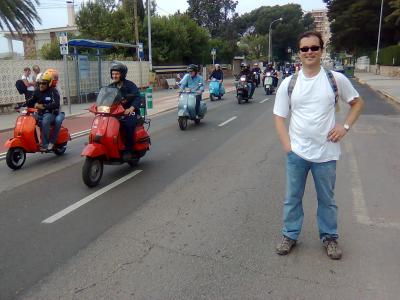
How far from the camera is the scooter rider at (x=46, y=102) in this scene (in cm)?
876

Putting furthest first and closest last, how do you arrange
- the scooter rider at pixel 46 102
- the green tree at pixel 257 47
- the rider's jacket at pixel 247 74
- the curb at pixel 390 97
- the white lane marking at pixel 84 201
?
the green tree at pixel 257 47 → the rider's jacket at pixel 247 74 → the curb at pixel 390 97 → the scooter rider at pixel 46 102 → the white lane marking at pixel 84 201

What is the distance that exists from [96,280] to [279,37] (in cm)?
10740

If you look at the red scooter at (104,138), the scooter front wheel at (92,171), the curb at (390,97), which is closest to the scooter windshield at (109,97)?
the red scooter at (104,138)

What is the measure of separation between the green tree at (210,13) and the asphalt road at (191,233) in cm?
→ 7486

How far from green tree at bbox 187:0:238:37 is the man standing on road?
257ft

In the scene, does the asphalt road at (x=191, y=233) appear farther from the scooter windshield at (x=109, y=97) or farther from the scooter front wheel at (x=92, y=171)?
the scooter windshield at (x=109, y=97)

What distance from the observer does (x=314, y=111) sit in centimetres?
406

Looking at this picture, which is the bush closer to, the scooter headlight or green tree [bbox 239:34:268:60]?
green tree [bbox 239:34:268:60]

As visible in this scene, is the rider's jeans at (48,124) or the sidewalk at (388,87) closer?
the rider's jeans at (48,124)

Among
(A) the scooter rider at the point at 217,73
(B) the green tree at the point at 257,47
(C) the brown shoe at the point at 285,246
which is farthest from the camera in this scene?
(B) the green tree at the point at 257,47

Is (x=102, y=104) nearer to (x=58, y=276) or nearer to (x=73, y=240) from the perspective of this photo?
(x=73, y=240)

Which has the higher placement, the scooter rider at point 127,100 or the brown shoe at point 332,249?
the scooter rider at point 127,100

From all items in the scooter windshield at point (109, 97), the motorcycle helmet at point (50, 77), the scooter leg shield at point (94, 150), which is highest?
the motorcycle helmet at point (50, 77)

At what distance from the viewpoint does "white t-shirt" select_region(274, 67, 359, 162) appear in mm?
4035
